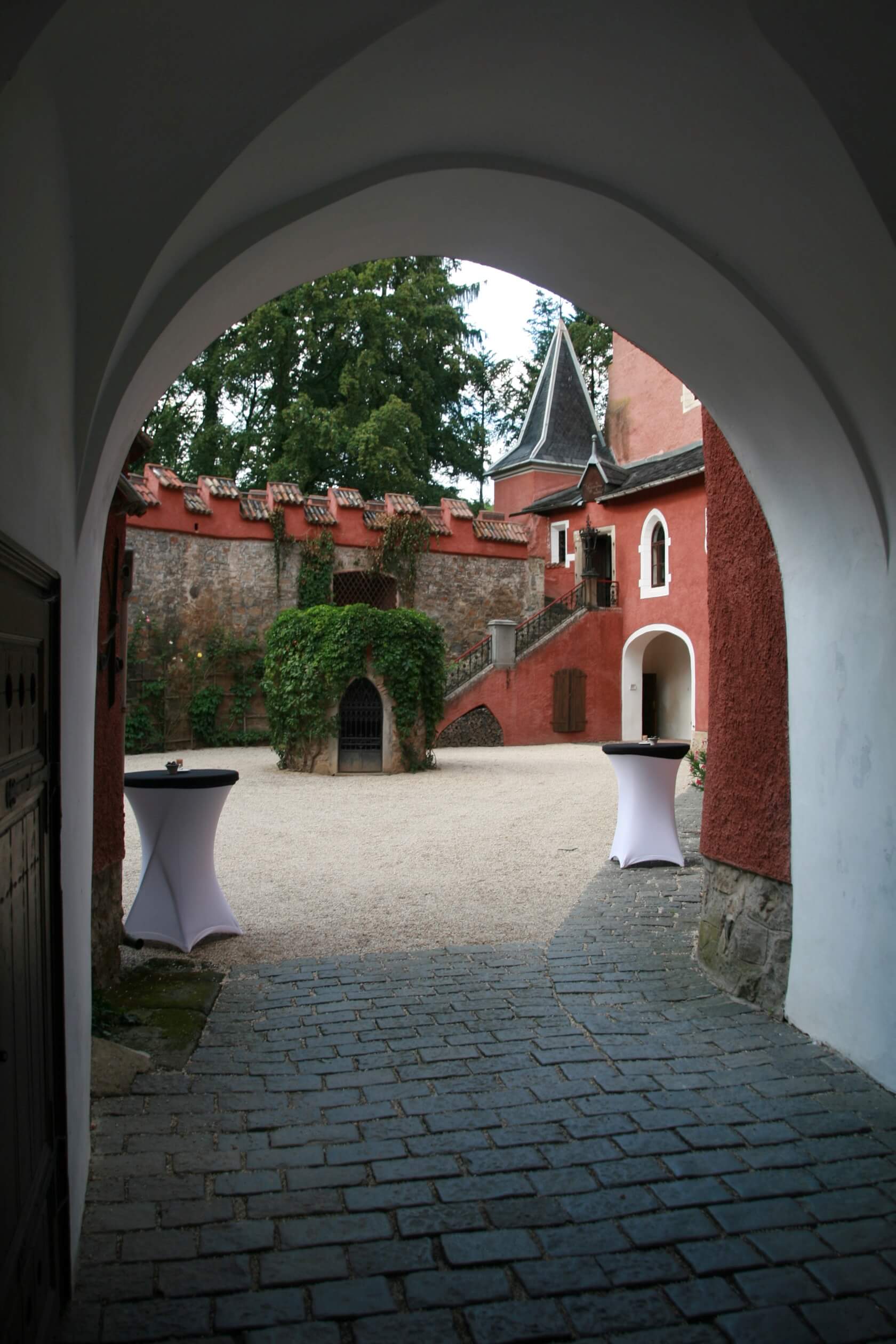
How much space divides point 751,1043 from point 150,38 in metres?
3.76

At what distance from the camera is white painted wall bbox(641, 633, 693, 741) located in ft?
71.9

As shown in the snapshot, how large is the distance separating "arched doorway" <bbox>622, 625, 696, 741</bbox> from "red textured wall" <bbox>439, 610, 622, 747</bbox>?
238 millimetres

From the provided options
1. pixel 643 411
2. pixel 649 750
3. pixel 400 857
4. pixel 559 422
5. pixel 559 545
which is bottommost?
pixel 400 857

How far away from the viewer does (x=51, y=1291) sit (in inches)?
80.3

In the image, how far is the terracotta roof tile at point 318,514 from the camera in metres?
19.7

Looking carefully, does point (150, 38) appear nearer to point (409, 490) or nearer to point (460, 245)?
point (460, 245)

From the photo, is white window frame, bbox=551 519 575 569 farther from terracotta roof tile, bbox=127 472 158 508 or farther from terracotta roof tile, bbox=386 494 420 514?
terracotta roof tile, bbox=127 472 158 508

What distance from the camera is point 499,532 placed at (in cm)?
2211

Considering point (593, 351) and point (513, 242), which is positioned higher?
point (593, 351)

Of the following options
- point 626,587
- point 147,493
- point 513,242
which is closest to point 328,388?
point 147,493

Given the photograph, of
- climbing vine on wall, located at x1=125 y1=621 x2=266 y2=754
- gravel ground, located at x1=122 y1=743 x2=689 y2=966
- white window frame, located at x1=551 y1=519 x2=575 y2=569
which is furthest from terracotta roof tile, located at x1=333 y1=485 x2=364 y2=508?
gravel ground, located at x1=122 y1=743 x2=689 y2=966

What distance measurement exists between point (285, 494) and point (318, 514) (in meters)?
0.77

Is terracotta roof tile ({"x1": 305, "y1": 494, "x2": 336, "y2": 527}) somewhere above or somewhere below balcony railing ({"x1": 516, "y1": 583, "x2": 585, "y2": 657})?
above

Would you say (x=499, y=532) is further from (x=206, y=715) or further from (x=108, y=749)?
(x=108, y=749)
